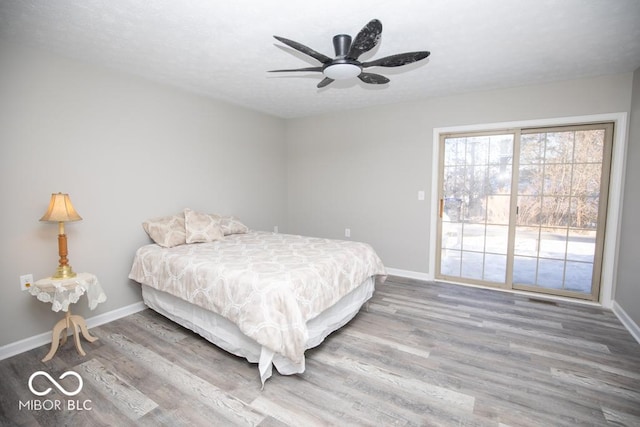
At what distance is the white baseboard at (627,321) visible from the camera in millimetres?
2585

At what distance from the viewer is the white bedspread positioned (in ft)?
6.56

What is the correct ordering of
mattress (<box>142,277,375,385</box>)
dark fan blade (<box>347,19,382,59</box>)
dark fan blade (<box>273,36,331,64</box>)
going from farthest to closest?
mattress (<box>142,277,375,385</box>)
dark fan blade (<box>273,36,331,64</box>)
dark fan blade (<box>347,19,382,59</box>)

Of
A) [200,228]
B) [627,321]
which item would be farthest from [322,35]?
[627,321]

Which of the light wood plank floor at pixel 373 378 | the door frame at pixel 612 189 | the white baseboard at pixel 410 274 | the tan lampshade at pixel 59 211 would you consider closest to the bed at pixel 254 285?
the light wood plank floor at pixel 373 378

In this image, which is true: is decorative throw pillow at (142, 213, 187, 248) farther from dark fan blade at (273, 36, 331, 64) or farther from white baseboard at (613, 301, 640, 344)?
white baseboard at (613, 301, 640, 344)

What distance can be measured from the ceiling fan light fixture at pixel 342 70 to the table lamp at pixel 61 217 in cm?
223

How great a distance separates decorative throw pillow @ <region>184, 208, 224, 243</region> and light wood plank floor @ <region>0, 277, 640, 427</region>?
35.5 inches

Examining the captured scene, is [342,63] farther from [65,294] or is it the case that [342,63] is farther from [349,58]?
[65,294]

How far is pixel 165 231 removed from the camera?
3.12 meters

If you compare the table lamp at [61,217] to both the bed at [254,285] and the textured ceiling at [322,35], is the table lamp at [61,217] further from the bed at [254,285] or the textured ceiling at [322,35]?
the textured ceiling at [322,35]

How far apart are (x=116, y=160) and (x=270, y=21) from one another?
204 cm

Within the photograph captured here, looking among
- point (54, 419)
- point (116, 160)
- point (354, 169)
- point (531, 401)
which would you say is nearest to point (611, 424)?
point (531, 401)

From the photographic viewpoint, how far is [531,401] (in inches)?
72.9

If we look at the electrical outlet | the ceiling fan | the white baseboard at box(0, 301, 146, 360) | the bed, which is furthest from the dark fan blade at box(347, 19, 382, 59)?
the white baseboard at box(0, 301, 146, 360)
